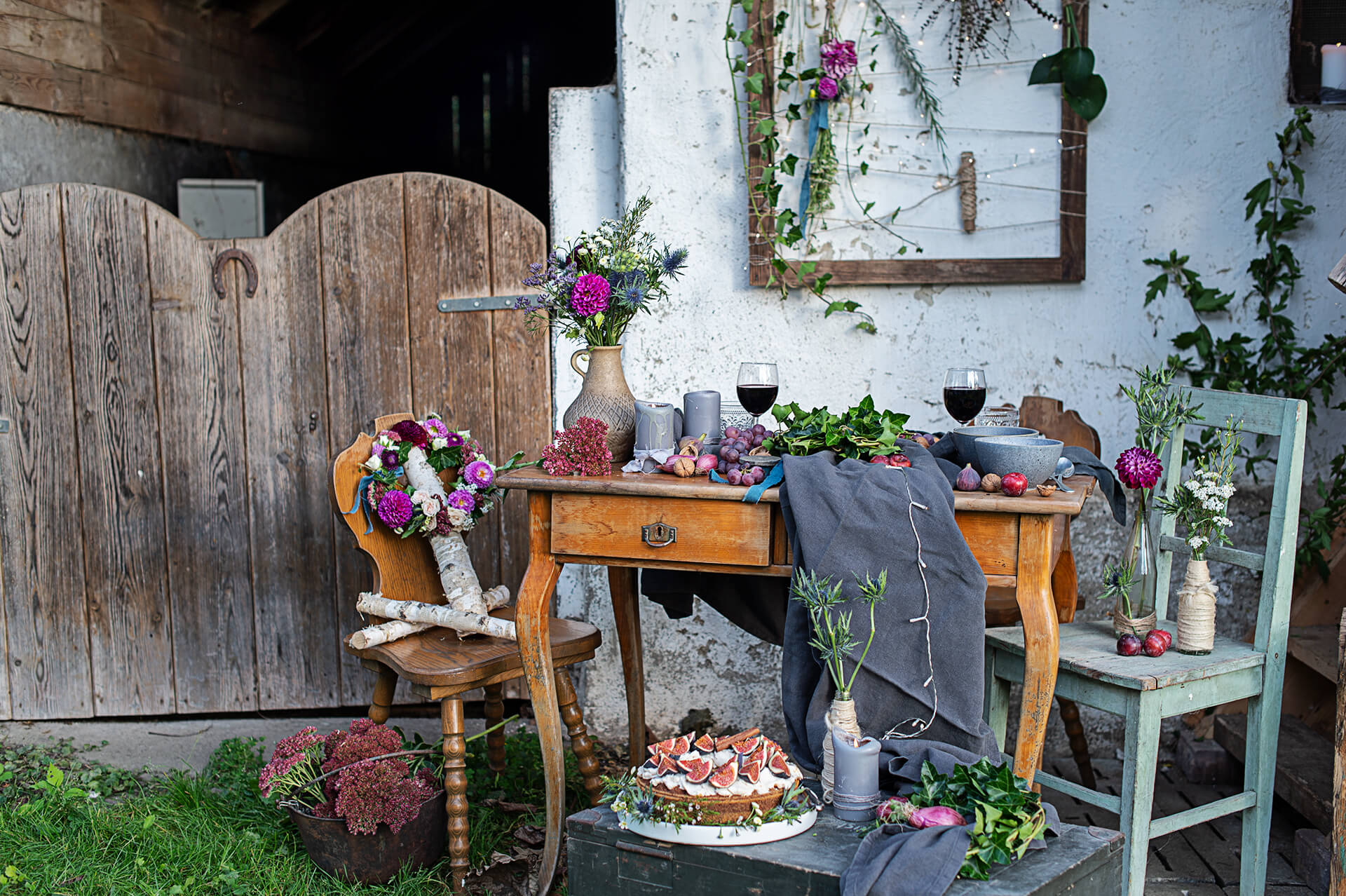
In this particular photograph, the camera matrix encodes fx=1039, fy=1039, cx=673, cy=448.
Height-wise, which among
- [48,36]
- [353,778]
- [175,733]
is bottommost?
[175,733]

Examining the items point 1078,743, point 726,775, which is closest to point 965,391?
point 726,775

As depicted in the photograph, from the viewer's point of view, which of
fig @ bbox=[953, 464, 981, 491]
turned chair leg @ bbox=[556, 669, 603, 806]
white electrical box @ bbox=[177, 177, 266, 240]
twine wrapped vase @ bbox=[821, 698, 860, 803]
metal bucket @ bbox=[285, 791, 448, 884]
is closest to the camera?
twine wrapped vase @ bbox=[821, 698, 860, 803]

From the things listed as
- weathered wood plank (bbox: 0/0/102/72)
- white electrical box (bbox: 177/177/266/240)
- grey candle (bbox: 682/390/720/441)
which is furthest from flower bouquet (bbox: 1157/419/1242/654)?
weathered wood plank (bbox: 0/0/102/72)

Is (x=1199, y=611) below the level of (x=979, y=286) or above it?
below

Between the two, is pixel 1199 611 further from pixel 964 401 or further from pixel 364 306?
pixel 364 306

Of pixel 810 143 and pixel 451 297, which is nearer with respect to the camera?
pixel 810 143

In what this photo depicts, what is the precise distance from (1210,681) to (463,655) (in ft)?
5.27

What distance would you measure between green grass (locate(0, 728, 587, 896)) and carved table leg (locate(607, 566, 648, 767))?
21 cm

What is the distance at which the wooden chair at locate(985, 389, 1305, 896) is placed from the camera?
208 centimetres

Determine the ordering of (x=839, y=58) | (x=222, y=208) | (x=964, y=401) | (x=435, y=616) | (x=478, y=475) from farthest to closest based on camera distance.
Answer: (x=222, y=208)
(x=839, y=58)
(x=478, y=475)
(x=435, y=616)
(x=964, y=401)

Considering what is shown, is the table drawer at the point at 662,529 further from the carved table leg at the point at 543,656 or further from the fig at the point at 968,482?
the fig at the point at 968,482

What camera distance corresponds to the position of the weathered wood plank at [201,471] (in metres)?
3.14

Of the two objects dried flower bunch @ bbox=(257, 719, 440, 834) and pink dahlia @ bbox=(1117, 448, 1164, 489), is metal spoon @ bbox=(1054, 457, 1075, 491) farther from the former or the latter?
dried flower bunch @ bbox=(257, 719, 440, 834)

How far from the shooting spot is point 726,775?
1.71m
